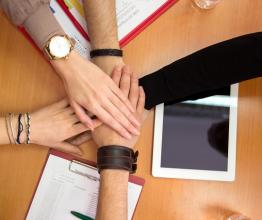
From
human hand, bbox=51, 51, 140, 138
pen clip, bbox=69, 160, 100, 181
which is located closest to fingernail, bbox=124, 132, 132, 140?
human hand, bbox=51, 51, 140, 138

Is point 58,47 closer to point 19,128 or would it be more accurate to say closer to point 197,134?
point 19,128

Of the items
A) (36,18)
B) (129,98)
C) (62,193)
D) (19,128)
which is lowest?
(62,193)

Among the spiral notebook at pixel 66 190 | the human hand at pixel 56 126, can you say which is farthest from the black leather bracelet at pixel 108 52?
the spiral notebook at pixel 66 190

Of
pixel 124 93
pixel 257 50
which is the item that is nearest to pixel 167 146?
pixel 124 93

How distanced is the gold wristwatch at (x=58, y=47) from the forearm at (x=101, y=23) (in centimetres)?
8

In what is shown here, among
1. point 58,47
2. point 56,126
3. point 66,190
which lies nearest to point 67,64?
point 58,47

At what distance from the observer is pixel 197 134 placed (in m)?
0.95

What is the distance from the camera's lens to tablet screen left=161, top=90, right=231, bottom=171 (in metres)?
0.93

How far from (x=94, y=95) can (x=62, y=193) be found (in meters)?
0.24

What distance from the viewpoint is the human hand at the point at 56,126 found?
35.4 inches

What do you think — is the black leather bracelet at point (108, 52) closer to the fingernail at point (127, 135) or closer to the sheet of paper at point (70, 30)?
the sheet of paper at point (70, 30)

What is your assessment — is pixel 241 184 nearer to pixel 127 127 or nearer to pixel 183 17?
pixel 127 127

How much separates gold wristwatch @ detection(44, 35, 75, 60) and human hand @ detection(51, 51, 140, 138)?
1 cm

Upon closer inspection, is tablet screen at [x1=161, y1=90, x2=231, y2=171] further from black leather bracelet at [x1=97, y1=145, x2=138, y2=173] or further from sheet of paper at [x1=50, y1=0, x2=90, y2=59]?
sheet of paper at [x1=50, y1=0, x2=90, y2=59]
